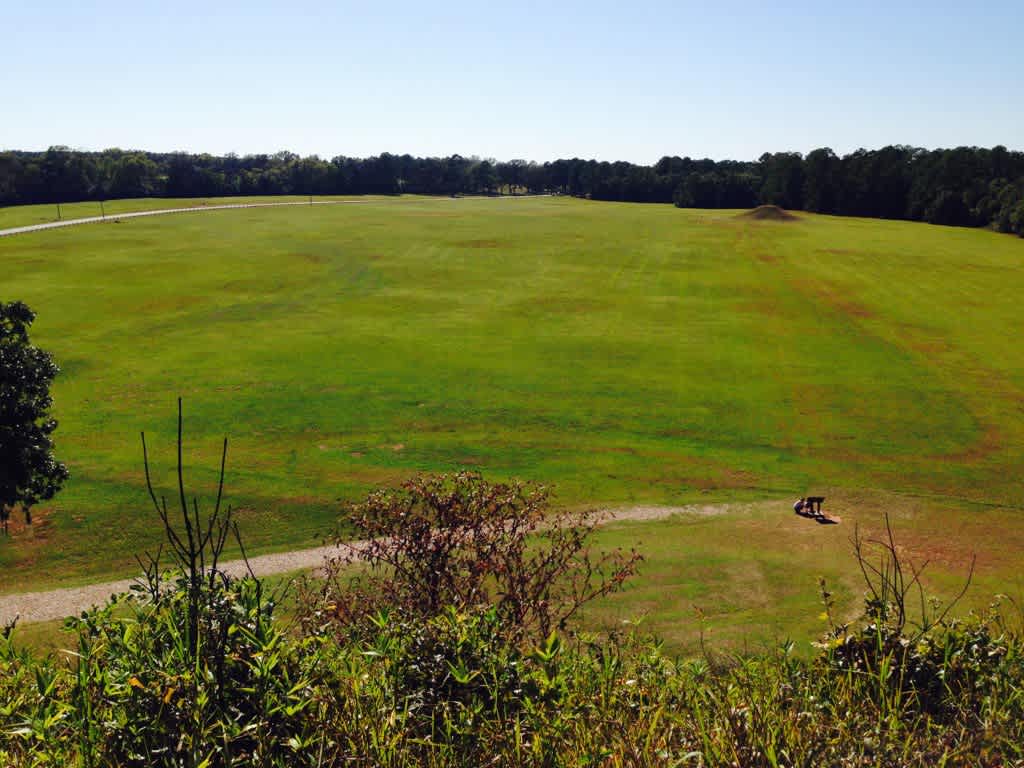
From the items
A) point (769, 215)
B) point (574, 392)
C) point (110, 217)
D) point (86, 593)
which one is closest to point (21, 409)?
point (86, 593)

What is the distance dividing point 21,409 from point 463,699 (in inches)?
1108

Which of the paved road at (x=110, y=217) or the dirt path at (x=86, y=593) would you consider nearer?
the dirt path at (x=86, y=593)

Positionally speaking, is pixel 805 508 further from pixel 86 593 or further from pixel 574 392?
pixel 86 593

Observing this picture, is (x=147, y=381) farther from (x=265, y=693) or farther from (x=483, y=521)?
(x=265, y=693)

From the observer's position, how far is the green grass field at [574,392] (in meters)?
33.7

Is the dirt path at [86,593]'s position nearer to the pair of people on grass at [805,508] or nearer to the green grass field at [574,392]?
the green grass field at [574,392]

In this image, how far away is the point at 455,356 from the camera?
205ft

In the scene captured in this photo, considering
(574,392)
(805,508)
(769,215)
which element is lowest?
(805,508)

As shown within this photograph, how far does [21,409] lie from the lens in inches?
1151

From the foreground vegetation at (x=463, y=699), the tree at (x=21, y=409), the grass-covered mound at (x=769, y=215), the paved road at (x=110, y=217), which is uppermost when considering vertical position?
the grass-covered mound at (x=769, y=215)

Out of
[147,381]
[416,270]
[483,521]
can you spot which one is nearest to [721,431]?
[483,521]

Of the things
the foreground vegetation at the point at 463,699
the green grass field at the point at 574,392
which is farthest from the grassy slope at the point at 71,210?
the foreground vegetation at the point at 463,699

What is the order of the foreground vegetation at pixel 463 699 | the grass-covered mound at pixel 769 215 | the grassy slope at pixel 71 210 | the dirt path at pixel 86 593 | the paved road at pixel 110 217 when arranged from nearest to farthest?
the foreground vegetation at pixel 463 699 → the dirt path at pixel 86 593 → the paved road at pixel 110 217 → the grassy slope at pixel 71 210 → the grass-covered mound at pixel 769 215

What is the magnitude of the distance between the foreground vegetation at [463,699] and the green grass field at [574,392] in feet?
58.4
